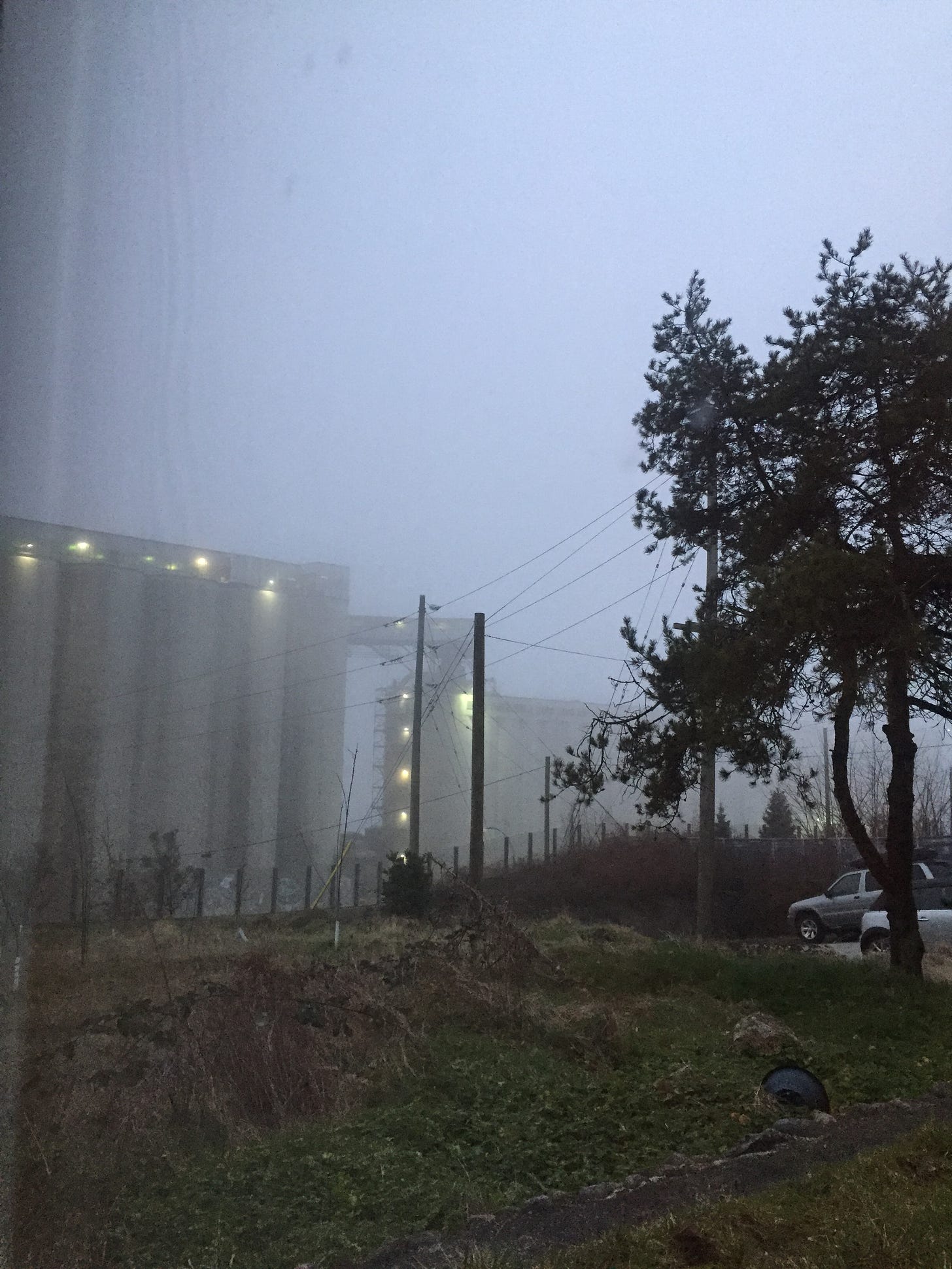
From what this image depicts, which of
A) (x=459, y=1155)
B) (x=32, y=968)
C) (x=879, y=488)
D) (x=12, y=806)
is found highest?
(x=879, y=488)

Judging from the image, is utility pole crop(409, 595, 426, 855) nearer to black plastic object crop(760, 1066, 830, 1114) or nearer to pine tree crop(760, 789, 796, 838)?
pine tree crop(760, 789, 796, 838)

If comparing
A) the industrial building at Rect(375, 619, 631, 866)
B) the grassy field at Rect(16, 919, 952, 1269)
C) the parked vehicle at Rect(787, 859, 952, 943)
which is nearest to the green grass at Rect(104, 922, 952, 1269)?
the grassy field at Rect(16, 919, 952, 1269)

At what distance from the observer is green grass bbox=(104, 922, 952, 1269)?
493cm

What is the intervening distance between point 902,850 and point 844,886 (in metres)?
10.5

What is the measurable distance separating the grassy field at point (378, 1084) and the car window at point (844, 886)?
10.8 metres

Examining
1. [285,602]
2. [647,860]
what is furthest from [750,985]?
[285,602]

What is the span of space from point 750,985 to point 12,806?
7782mm

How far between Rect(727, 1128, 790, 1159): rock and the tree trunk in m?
6.10

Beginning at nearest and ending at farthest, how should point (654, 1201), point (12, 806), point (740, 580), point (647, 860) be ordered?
point (654, 1201), point (12, 806), point (740, 580), point (647, 860)

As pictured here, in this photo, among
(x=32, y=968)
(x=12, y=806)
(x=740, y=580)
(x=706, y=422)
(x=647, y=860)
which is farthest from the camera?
(x=647, y=860)

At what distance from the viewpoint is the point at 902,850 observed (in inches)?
475

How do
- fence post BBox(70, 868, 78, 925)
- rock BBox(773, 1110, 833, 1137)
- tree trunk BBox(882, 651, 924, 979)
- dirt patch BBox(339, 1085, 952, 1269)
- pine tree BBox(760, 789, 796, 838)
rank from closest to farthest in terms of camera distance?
dirt patch BBox(339, 1085, 952, 1269) → rock BBox(773, 1110, 833, 1137) → fence post BBox(70, 868, 78, 925) → tree trunk BBox(882, 651, 924, 979) → pine tree BBox(760, 789, 796, 838)

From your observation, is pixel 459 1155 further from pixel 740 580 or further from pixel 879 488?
pixel 879 488

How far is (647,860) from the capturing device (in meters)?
29.0
